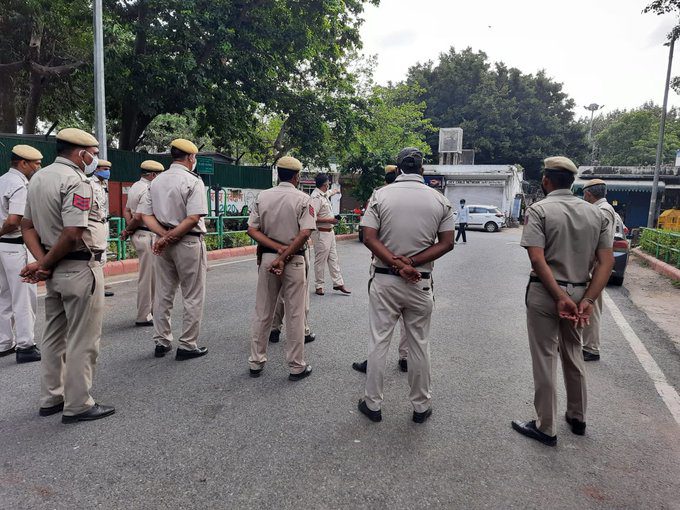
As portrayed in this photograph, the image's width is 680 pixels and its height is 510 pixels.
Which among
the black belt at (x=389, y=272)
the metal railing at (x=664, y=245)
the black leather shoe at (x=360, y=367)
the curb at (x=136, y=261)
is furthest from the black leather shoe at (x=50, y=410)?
the metal railing at (x=664, y=245)

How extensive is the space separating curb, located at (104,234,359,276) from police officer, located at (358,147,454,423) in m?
7.11

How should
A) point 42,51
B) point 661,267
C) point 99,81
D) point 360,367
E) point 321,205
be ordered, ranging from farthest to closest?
point 42,51
point 661,267
point 99,81
point 321,205
point 360,367

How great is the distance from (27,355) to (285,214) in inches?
106

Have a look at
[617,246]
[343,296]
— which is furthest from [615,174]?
[343,296]

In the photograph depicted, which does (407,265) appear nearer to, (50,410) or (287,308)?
(287,308)

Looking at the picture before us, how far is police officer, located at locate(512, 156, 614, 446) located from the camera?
304cm

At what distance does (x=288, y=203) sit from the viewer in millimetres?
3967

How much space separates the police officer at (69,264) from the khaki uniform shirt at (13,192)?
3.57 ft

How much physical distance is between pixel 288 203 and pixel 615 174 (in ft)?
103

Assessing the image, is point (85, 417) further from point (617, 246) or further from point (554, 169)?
point (617, 246)

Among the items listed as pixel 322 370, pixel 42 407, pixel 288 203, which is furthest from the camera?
pixel 322 370

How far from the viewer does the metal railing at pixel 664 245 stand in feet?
35.8

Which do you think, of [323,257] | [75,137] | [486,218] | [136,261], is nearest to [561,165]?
[75,137]

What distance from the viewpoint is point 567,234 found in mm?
3043
